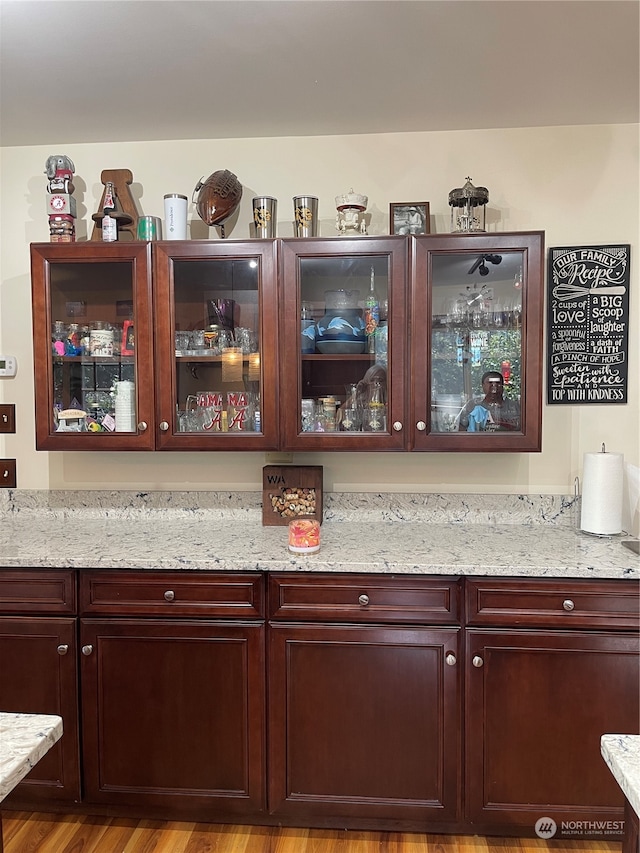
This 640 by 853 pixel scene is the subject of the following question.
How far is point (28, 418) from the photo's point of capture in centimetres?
261

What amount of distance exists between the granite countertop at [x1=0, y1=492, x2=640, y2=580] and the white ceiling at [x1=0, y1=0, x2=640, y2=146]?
1522mm

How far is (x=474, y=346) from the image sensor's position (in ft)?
7.04

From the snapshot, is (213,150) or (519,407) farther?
(213,150)

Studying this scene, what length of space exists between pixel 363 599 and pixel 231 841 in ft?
3.00

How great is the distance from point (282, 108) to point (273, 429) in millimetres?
1234

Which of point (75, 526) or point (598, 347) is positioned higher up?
point (598, 347)

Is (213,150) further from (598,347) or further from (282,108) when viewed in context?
(598,347)

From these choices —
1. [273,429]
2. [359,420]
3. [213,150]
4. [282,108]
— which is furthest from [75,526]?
[282,108]

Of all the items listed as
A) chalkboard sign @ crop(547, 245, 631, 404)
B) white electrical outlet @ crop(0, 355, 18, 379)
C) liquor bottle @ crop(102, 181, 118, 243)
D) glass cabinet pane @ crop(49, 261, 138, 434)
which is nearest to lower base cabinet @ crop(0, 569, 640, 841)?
glass cabinet pane @ crop(49, 261, 138, 434)

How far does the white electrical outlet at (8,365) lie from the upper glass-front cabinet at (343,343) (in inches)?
50.6

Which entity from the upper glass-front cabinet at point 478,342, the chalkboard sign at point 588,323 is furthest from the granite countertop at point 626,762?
the chalkboard sign at point 588,323

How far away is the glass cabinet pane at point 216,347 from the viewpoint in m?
2.20

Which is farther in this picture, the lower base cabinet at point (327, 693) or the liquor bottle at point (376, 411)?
the liquor bottle at point (376, 411)

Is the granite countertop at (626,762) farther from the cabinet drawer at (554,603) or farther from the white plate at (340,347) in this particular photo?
the white plate at (340,347)
